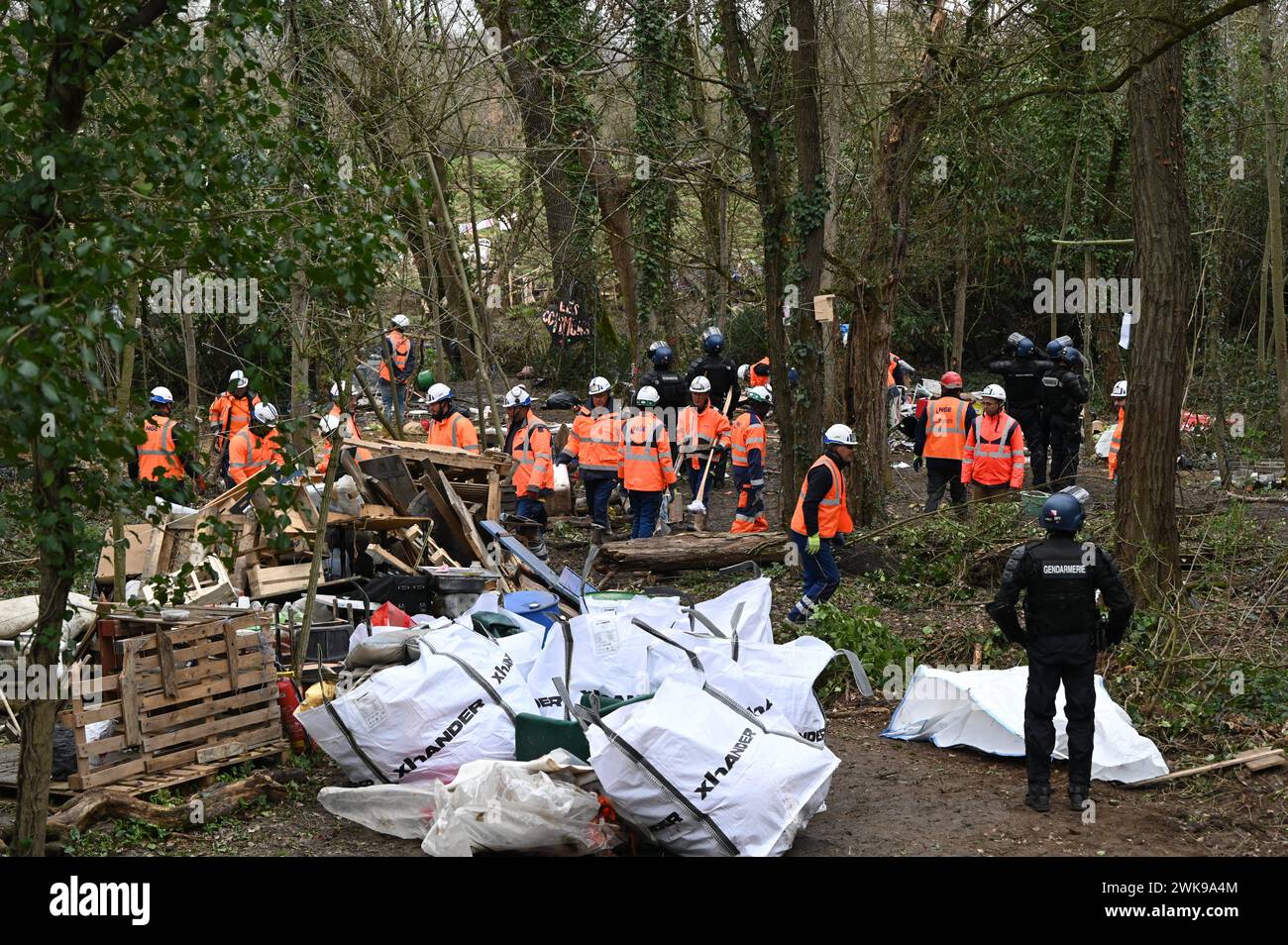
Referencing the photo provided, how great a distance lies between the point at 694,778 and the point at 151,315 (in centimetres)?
1313

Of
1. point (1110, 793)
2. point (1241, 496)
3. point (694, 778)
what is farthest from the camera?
point (1241, 496)

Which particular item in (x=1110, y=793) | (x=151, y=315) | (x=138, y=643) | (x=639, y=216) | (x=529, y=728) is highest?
(x=639, y=216)

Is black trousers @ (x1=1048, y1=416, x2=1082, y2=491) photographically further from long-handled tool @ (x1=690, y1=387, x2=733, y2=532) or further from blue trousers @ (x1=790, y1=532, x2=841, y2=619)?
blue trousers @ (x1=790, y1=532, x2=841, y2=619)

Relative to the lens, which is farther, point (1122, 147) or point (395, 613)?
point (1122, 147)

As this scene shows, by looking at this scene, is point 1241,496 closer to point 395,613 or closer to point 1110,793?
point 1110,793

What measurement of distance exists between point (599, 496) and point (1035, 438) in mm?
5868

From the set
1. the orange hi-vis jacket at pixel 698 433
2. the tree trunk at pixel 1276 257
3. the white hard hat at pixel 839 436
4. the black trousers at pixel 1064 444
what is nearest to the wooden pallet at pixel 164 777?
the white hard hat at pixel 839 436

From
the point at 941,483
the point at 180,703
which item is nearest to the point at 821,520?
the point at 941,483

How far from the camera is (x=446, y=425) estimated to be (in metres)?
14.1

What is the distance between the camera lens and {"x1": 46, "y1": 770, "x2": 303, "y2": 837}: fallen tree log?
643 cm

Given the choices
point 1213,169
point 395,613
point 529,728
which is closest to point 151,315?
point 395,613

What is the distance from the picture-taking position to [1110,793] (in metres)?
7.48

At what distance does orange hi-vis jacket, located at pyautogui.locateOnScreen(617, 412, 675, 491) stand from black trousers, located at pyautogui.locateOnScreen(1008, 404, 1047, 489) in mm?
5176

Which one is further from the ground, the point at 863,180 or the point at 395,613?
the point at 863,180
